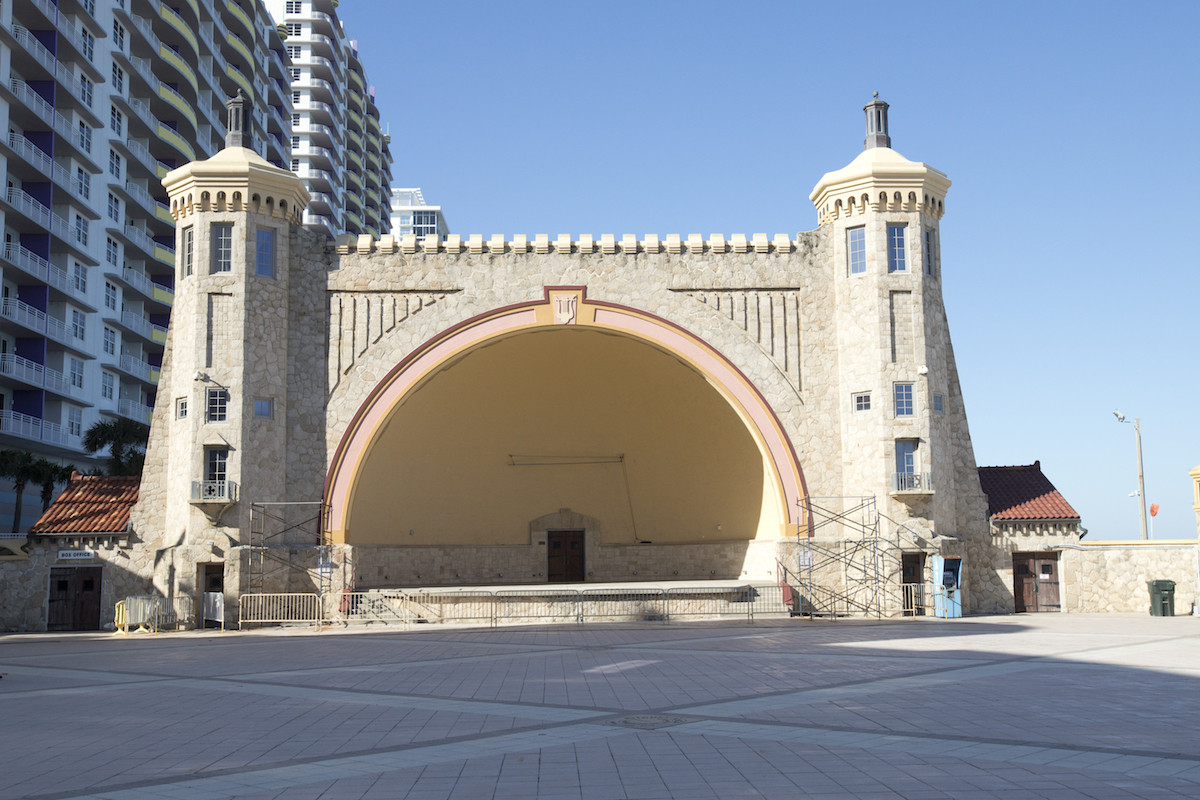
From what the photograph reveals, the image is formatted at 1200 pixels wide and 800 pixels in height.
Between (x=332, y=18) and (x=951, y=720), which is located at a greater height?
(x=332, y=18)

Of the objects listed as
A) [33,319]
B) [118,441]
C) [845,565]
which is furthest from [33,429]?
[845,565]

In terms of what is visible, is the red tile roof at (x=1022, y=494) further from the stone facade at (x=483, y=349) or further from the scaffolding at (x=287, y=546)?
the scaffolding at (x=287, y=546)

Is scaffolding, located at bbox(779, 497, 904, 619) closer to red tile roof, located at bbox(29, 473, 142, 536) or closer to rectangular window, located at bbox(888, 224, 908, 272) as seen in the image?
rectangular window, located at bbox(888, 224, 908, 272)

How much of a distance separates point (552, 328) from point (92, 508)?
16521mm

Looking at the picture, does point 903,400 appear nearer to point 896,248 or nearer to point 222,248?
point 896,248

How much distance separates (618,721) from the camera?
40.8 feet

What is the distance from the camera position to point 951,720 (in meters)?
12.1

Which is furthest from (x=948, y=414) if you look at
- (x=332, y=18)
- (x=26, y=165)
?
(x=332, y=18)

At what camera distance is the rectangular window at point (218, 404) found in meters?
32.4

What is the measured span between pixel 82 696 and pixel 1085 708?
48.2ft

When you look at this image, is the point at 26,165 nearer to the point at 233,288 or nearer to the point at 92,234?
the point at 92,234

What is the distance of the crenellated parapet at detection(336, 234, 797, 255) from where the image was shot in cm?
3500

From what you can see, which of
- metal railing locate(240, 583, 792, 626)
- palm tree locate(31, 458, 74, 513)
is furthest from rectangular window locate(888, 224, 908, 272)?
palm tree locate(31, 458, 74, 513)

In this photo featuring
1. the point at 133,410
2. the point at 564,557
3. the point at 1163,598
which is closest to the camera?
the point at 1163,598
